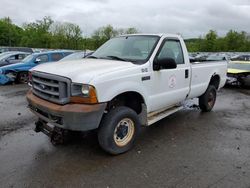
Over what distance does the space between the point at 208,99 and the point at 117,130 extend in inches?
152

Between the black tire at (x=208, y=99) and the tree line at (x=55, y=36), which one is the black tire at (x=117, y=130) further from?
the tree line at (x=55, y=36)

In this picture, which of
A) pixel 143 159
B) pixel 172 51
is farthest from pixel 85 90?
pixel 172 51

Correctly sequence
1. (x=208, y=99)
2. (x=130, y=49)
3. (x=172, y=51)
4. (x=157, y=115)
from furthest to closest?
(x=208, y=99) < (x=172, y=51) < (x=157, y=115) < (x=130, y=49)

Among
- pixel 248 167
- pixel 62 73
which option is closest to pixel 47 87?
pixel 62 73

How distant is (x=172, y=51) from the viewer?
18.1 feet

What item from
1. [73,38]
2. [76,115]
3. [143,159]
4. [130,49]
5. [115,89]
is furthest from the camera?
[73,38]

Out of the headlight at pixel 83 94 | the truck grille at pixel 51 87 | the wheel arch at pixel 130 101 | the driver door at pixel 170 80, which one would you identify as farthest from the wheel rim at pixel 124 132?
the truck grille at pixel 51 87

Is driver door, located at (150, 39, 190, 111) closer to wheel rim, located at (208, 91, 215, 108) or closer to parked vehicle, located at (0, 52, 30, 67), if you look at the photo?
wheel rim, located at (208, 91, 215, 108)

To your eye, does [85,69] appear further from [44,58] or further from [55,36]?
[55,36]

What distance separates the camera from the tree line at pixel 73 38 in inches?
2552

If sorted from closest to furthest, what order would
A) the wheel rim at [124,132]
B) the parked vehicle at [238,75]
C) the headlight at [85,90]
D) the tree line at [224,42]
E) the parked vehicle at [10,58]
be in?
the headlight at [85,90] → the wheel rim at [124,132] → the parked vehicle at [238,75] → the parked vehicle at [10,58] → the tree line at [224,42]

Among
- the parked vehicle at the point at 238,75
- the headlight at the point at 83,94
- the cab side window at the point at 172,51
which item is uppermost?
the cab side window at the point at 172,51

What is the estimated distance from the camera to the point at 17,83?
1344 centimetres

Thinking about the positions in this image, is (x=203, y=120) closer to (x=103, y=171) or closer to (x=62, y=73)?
(x=103, y=171)
